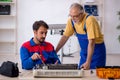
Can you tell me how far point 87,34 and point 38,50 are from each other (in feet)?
1.75

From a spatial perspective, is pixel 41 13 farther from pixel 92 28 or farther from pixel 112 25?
pixel 92 28

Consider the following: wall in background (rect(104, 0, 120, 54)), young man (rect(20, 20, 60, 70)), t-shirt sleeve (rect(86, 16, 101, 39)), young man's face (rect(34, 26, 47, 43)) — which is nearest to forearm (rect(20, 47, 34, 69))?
young man (rect(20, 20, 60, 70))

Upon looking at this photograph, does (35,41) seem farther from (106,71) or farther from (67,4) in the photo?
(67,4)

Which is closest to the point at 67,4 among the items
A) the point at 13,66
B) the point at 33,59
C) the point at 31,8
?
the point at 31,8

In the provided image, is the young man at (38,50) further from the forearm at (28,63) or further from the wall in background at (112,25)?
the wall in background at (112,25)

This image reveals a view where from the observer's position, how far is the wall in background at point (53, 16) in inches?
262

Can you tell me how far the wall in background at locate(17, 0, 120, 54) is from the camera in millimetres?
6664

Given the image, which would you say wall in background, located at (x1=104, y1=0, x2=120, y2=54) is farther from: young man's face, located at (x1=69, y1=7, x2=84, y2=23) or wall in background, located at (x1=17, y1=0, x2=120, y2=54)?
young man's face, located at (x1=69, y1=7, x2=84, y2=23)

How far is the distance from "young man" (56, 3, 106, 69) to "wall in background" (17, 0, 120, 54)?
3899 mm

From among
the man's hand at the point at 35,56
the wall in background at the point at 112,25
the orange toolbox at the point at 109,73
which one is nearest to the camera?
the orange toolbox at the point at 109,73

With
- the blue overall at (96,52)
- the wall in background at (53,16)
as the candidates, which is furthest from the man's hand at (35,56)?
the wall in background at (53,16)

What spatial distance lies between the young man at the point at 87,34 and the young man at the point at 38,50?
0.30 meters

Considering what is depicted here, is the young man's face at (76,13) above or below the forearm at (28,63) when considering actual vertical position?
above

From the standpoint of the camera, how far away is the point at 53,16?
267 inches
